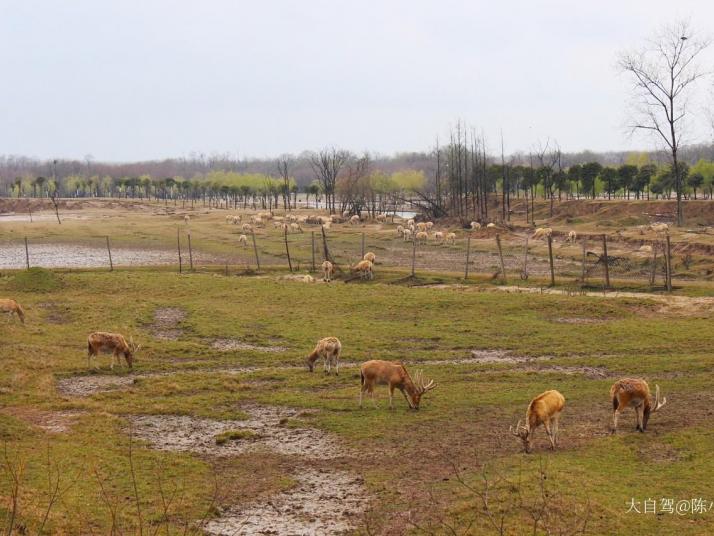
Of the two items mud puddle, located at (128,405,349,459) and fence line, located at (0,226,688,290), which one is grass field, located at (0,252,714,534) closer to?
mud puddle, located at (128,405,349,459)

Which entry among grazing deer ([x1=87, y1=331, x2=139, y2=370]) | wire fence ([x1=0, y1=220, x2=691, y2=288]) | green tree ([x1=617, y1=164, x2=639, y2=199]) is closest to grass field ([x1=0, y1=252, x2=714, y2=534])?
grazing deer ([x1=87, y1=331, x2=139, y2=370])

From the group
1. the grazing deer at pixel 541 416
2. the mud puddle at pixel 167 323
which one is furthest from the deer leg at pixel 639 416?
the mud puddle at pixel 167 323

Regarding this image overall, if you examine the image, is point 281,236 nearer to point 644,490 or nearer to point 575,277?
point 575,277

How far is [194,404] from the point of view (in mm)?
18297

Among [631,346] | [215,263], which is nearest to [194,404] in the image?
[631,346]

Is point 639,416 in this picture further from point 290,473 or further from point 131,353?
point 131,353

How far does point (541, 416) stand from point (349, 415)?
4.75 m

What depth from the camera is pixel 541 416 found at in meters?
14.3

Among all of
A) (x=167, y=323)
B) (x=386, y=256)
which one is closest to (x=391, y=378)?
(x=167, y=323)

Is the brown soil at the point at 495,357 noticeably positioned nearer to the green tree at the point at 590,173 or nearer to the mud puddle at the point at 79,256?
the mud puddle at the point at 79,256

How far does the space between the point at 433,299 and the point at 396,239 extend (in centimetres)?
3334

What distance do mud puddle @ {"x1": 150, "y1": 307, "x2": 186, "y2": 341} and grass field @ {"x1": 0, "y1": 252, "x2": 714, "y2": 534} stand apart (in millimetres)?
198

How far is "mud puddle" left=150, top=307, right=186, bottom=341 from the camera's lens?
26.6m

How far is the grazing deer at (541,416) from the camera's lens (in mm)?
14188
